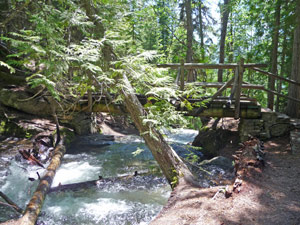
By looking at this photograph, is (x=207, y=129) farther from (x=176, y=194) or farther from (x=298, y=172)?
(x=176, y=194)

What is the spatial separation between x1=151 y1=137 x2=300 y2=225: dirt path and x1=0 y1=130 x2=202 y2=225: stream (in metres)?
1.42

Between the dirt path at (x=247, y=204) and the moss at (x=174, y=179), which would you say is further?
the moss at (x=174, y=179)

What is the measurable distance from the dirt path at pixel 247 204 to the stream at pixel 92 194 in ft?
4.65

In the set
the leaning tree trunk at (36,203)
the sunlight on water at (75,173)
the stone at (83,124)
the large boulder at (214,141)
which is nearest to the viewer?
the leaning tree trunk at (36,203)

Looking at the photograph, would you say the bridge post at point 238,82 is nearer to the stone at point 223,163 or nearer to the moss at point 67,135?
the stone at point 223,163

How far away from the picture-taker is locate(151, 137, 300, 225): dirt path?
3021 millimetres

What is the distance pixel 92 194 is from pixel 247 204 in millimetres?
3943

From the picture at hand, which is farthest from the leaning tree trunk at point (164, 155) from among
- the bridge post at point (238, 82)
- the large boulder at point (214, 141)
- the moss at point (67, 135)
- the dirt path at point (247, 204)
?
the moss at point (67, 135)

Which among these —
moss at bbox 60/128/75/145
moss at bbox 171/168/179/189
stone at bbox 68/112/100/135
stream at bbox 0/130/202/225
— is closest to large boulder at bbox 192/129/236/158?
stream at bbox 0/130/202/225

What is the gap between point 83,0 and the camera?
615cm

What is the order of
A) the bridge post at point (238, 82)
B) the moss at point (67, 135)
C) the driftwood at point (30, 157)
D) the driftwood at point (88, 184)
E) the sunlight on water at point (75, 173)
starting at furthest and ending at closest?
the moss at point (67, 135)
the bridge post at point (238, 82)
the driftwood at point (30, 157)
the sunlight on water at point (75, 173)
the driftwood at point (88, 184)

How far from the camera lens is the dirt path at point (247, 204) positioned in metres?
3.02

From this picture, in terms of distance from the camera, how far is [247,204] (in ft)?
11.1

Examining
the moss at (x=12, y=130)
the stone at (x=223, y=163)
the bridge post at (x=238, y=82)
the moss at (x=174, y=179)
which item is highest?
the bridge post at (x=238, y=82)
